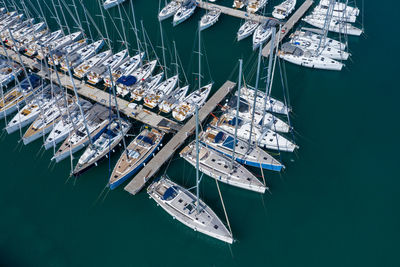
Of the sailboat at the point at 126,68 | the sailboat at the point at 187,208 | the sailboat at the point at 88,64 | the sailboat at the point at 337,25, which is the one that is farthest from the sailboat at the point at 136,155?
the sailboat at the point at 337,25

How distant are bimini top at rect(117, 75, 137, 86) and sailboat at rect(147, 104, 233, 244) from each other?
900 inches

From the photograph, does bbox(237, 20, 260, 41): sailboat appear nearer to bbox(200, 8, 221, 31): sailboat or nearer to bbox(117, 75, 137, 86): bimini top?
bbox(200, 8, 221, 31): sailboat

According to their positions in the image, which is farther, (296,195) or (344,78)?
(344,78)

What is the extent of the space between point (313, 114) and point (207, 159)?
22925mm

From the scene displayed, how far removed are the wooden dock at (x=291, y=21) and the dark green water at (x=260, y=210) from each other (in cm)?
1570

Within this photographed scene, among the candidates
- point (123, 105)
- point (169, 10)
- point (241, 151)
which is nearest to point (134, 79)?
point (123, 105)

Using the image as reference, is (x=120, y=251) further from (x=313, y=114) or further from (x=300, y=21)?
(x=300, y=21)

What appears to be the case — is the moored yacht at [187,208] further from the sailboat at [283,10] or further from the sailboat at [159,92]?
the sailboat at [283,10]

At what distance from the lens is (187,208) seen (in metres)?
46.0

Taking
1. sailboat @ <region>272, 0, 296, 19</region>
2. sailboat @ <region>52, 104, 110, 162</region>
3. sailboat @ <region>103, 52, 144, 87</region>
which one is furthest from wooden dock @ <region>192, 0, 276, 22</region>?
sailboat @ <region>52, 104, 110, 162</region>

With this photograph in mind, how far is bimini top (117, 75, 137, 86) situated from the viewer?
63.2 metres

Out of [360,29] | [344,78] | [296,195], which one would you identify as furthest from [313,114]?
[360,29]

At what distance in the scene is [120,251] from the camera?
45.0m

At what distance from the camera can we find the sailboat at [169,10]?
81137 millimetres
